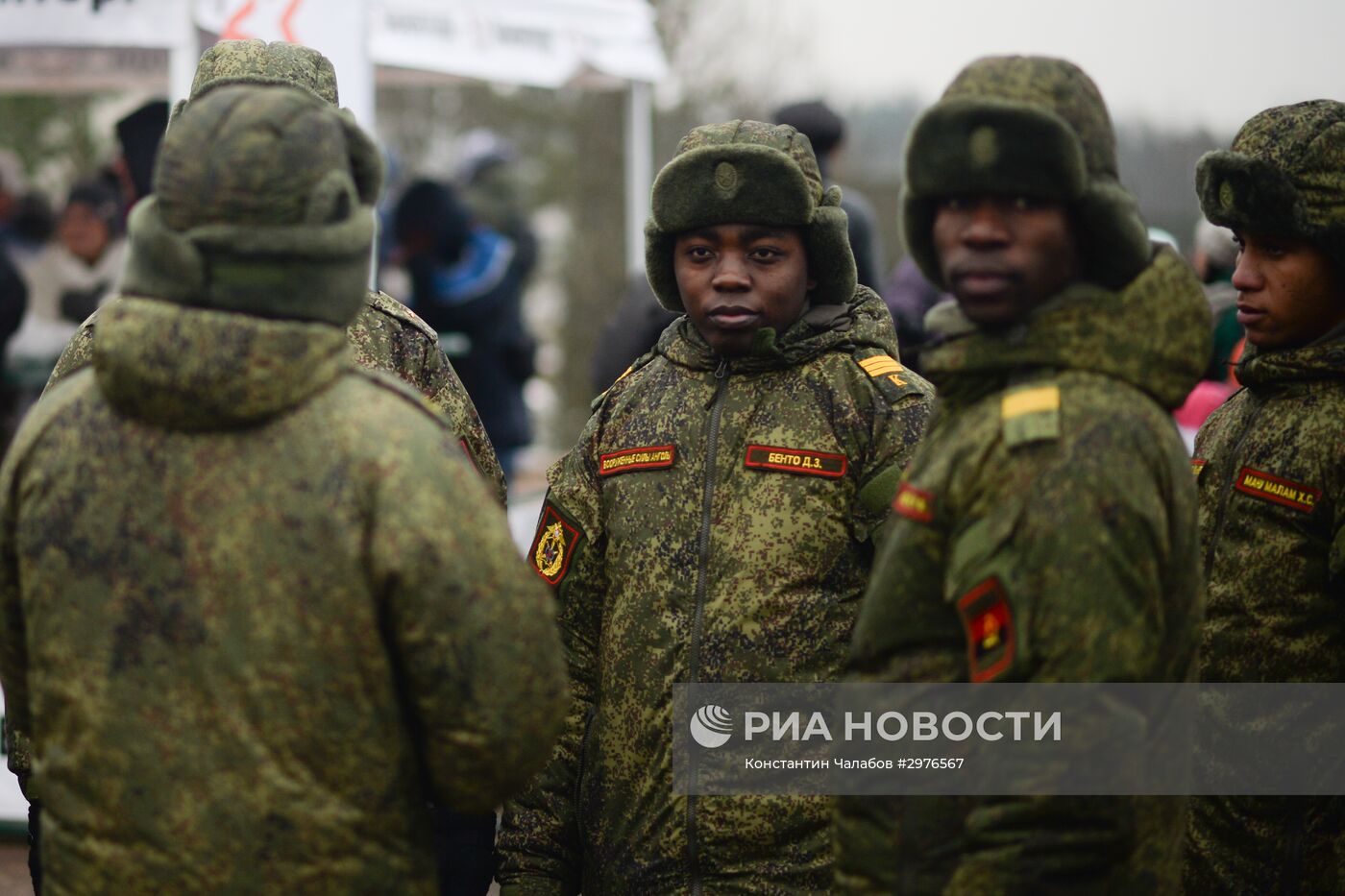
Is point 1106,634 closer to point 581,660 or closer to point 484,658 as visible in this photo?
point 484,658

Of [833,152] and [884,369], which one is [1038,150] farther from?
[833,152]

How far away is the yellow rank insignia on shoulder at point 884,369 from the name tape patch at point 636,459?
44cm

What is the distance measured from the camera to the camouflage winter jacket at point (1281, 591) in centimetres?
318

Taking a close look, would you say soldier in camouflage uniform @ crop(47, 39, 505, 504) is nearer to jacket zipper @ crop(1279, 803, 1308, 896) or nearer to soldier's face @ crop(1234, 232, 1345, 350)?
soldier's face @ crop(1234, 232, 1345, 350)

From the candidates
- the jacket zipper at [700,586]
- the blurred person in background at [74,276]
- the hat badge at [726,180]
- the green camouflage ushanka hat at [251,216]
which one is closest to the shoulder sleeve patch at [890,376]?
the jacket zipper at [700,586]

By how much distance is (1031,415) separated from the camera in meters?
2.28

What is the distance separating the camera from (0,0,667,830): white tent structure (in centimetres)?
580

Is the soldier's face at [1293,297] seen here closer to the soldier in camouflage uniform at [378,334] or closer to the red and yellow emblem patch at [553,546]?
the red and yellow emblem patch at [553,546]

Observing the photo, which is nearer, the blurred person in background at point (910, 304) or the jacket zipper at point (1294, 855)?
the jacket zipper at point (1294, 855)

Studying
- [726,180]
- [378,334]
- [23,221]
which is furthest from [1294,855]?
[23,221]

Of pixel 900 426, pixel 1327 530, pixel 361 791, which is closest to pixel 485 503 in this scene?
pixel 361 791

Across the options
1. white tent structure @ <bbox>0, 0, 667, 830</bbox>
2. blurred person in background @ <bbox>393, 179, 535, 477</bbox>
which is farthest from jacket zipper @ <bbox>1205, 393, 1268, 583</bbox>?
blurred person in background @ <bbox>393, 179, 535, 477</bbox>

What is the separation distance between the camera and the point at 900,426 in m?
3.24

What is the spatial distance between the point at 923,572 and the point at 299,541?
900 mm
